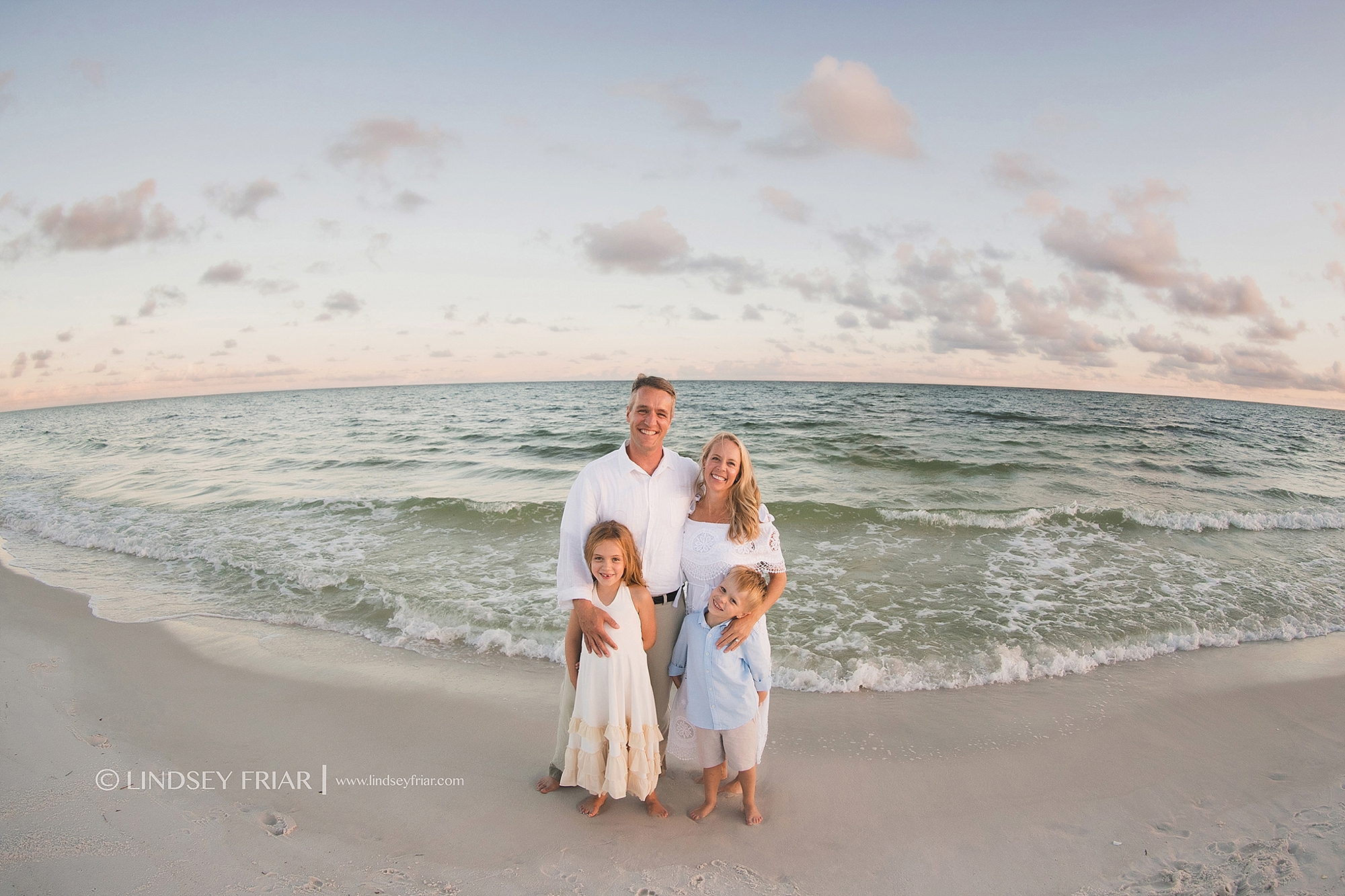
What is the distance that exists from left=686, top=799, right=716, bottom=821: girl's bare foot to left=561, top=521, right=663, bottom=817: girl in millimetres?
289

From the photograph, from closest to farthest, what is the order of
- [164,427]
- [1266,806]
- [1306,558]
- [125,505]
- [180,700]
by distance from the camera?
[1266,806], [180,700], [1306,558], [125,505], [164,427]

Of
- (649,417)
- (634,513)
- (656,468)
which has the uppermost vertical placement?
(649,417)

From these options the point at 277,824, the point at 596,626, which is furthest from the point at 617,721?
the point at 277,824

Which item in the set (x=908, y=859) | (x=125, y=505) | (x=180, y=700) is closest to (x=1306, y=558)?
(x=908, y=859)

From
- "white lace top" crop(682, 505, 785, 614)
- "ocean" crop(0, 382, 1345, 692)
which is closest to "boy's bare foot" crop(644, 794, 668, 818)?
"white lace top" crop(682, 505, 785, 614)

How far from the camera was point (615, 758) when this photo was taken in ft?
10.2

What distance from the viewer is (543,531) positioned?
32.1 feet

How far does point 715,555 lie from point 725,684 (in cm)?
68

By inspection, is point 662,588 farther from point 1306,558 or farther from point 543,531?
point 1306,558

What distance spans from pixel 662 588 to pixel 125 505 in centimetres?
1349

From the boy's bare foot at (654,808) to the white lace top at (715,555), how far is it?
112 centimetres

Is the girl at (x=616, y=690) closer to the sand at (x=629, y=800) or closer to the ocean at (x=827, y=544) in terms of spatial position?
the sand at (x=629, y=800)

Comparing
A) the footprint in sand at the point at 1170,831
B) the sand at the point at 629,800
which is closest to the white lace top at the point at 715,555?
the sand at the point at 629,800

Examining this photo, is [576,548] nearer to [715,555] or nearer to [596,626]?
[596,626]
